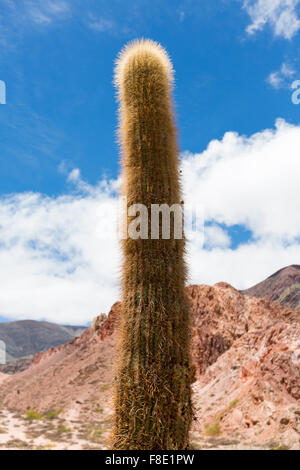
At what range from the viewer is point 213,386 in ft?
57.7

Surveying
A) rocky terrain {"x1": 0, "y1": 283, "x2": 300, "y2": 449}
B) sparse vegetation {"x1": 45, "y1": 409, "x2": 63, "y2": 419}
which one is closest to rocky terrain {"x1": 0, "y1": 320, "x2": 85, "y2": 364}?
rocky terrain {"x1": 0, "y1": 283, "x2": 300, "y2": 449}

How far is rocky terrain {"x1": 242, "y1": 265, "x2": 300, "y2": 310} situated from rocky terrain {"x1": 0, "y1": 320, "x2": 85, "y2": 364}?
4001 centimetres

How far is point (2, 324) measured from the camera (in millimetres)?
80125

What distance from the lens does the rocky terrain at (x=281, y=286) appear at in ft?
157

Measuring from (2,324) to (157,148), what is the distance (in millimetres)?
83089

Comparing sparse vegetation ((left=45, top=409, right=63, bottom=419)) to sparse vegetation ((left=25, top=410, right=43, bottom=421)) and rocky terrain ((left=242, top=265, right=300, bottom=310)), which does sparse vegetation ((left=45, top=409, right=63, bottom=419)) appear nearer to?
sparse vegetation ((left=25, top=410, right=43, bottom=421))

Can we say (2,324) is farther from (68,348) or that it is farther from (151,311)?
(151,311)

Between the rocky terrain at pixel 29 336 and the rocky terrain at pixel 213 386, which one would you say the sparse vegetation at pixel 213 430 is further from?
the rocky terrain at pixel 29 336

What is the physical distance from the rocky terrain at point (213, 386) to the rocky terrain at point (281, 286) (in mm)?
24782

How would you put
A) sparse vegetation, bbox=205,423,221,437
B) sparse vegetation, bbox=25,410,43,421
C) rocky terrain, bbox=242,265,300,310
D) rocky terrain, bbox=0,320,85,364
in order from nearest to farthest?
sparse vegetation, bbox=205,423,221,437 → sparse vegetation, bbox=25,410,43,421 → rocky terrain, bbox=242,265,300,310 → rocky terrain, bbox=0,320,85,364

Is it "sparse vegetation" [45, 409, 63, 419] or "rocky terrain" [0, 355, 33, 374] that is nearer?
"sparse vegetation" [45, 409, 63, 419]

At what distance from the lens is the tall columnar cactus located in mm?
4117
